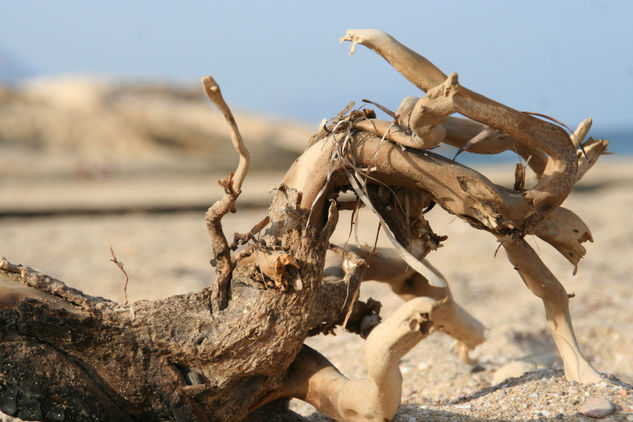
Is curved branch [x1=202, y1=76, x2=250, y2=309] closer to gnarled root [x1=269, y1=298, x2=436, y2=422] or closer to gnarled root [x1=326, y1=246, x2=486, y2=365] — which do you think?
gnarled root [x1=269, y1=298, x2=436, y2=422]

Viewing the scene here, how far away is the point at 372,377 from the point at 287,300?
0.43m

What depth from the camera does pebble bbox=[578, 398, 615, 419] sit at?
2510mm

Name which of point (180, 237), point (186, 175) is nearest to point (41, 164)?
point (186, 175)

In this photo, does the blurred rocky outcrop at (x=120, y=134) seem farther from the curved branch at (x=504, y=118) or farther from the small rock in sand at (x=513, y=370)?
the curved branch at (x=504, y=118)

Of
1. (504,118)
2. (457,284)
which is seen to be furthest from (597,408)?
(457,284)

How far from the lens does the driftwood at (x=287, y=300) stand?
Answer: 2.31m

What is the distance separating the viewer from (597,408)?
8.30ft

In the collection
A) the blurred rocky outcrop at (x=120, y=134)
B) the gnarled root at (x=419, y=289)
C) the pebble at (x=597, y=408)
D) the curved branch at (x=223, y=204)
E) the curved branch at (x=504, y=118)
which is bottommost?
the pebble at (x=597, y=408)

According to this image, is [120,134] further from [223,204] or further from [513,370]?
[223,204]

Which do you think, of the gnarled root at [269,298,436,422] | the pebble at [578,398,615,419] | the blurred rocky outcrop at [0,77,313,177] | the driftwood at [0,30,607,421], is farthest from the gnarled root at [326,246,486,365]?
the blurred rocky outcrop at [0,77,313,177]

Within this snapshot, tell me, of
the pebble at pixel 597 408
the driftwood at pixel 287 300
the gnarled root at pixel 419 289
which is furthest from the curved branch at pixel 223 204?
the pebble at pixel 597 408

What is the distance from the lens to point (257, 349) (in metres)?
2.43

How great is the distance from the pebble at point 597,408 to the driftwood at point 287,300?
0.71 m

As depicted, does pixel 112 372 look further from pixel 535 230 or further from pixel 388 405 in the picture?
pixel 535 230
